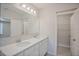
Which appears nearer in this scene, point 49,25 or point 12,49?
point 12,49

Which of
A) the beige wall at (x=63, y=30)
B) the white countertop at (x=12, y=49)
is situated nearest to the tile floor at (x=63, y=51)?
the beige wall at (x=63, y=30)

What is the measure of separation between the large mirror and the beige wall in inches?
16.3

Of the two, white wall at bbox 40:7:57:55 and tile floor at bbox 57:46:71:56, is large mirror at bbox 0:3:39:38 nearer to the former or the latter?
white wall at bbox 40:7:57:55

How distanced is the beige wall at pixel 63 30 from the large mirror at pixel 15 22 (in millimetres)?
414

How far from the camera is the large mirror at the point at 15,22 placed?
144cm

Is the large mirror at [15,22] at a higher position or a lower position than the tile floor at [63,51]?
higher

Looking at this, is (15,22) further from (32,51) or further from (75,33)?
(75,33)

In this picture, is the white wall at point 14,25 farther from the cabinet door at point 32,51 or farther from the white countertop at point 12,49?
the cabinet door at point 32,51

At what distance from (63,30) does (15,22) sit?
895 mm

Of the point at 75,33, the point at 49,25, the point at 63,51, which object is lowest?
the point at 63,51

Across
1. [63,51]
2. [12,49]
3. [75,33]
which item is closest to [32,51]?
[12,49]

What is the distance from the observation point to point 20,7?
1.47 metres

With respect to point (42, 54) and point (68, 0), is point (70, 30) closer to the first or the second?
point (68, 0)

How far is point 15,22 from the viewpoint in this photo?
149 centimetres
